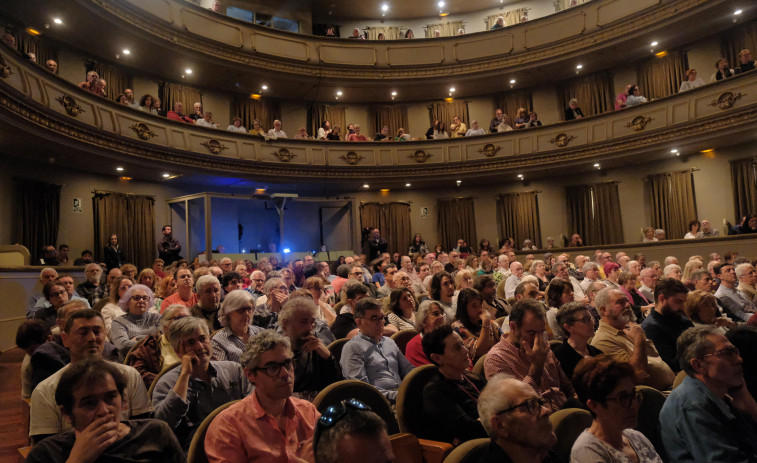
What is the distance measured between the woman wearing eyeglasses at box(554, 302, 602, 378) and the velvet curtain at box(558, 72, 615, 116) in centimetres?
1105

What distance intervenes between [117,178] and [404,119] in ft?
24.5

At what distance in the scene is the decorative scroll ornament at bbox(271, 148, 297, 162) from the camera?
11.9m

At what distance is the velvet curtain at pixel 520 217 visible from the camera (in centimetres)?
1330

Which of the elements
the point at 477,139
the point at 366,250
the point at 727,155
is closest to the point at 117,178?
the point at 366,250

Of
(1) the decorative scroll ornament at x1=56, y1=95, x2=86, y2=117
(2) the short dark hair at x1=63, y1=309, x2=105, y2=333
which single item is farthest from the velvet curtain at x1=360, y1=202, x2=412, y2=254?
(2) the short dark hair at x1=63, y1=309, x2=105, y2=333

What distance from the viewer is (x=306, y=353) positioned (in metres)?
2.54

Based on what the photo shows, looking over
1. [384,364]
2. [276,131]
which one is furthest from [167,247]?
[384,364]

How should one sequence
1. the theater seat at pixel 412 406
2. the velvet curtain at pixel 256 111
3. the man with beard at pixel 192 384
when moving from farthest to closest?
the velvet curtain at pixel 256 111 → the theater seat at pixel 412 406 → the man with beard at pixel 192 384

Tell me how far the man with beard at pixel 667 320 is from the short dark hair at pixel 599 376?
1749 mm

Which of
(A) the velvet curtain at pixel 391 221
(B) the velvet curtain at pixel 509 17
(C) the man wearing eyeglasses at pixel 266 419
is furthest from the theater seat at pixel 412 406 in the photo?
(B) the velvet curtain at pixel 509 17

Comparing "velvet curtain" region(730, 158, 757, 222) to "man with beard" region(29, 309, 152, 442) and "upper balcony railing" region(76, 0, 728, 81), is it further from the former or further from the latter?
"man with beard" region(29, 309, 152, 442)

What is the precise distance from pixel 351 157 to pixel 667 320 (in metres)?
9.92

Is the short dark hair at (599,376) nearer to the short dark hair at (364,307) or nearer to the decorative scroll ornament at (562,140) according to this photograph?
the short dark hair at (364,307)

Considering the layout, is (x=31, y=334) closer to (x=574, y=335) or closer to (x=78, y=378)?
(x=78, y=378)
